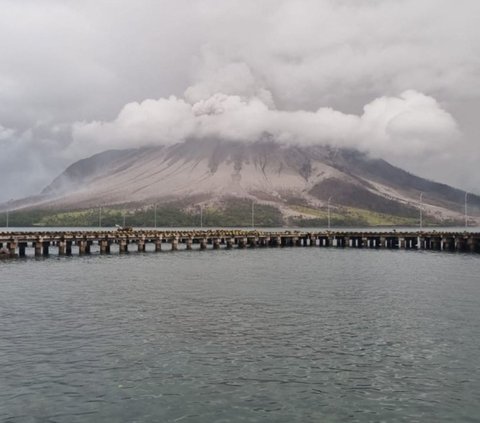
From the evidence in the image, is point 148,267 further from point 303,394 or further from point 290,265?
point 303,394

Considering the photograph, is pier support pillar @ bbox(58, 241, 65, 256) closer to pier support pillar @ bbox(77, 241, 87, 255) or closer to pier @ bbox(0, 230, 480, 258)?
pier @ bbox(0, 230, 480, 258)

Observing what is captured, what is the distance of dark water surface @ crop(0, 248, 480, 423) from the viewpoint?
21844 mm

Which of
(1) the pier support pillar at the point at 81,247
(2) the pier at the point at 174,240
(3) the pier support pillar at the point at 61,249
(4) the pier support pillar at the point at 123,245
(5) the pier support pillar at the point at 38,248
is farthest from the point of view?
(4) the pier support pillar at the point at 123,245

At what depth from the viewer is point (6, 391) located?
23516mm

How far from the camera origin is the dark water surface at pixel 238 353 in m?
21.8

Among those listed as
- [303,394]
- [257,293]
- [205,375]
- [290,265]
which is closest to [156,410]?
[205,375]

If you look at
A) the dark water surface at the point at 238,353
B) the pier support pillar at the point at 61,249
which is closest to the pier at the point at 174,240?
the pier support pillar at the point at 61,249

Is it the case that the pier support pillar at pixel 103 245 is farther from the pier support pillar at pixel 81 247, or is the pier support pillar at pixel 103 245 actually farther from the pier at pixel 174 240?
the pier support pillar at pixel 81 247

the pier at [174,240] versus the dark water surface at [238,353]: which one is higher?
the pier at [174,240]

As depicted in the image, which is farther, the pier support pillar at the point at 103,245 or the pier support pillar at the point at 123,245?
the pier support pillar at the point at 123,245

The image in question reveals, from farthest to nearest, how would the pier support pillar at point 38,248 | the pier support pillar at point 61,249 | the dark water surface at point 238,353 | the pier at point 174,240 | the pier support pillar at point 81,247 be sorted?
the pier support pillar at point 81,247 < the pier support pillar at point 61,249 < the pier at point 174,240 < the pier support pillar at point 38,248 < the dark water surface at point 238,353

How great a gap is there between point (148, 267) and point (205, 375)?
57.3 metres

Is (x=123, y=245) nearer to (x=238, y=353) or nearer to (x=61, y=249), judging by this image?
(x=61, y=249)

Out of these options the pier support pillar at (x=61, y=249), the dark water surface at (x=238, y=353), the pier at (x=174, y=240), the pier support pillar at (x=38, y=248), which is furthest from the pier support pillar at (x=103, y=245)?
the dark water surface at (x=238, y=353)
